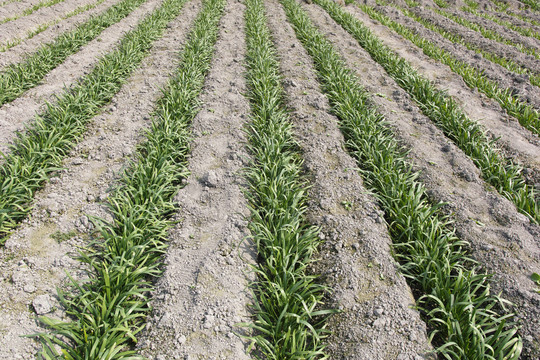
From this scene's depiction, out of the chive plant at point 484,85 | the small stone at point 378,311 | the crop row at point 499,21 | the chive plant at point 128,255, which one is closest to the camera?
the chive plant at point 128,255

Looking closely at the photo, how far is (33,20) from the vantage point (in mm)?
8734

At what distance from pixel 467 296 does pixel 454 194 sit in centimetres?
148

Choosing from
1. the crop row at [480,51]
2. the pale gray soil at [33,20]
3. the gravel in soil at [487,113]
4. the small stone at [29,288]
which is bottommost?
the small stone at [29,288]

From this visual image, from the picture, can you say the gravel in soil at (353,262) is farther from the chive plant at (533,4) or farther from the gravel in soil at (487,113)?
the chive plant at (533,4)

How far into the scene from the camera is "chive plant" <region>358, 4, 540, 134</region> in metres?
5.42

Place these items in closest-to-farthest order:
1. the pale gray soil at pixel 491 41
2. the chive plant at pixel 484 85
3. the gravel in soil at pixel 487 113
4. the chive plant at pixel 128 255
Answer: the chive plant at pixel 128 255 → the gravel in soil at pixel 487 113 → the chive plant at pixel 484 85 → the pale gray soil at pixel 491 41

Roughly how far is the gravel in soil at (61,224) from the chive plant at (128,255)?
0.14m

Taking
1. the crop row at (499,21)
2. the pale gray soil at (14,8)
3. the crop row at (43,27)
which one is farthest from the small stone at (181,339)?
the crop row at (499,21)

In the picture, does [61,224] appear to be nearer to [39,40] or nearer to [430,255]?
[430,255]

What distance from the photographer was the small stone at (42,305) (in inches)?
104

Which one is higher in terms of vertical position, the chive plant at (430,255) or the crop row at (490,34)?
the crop row at (490,34)

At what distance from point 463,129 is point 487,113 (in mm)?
1091

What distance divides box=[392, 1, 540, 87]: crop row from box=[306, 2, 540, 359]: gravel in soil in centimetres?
315

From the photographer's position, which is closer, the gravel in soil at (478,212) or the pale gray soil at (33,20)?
the gravel in soil at (478,212)
